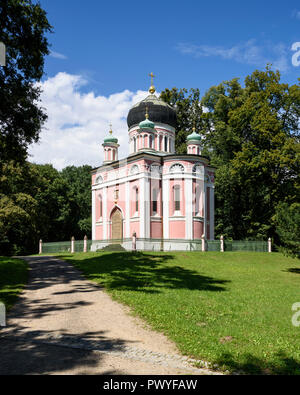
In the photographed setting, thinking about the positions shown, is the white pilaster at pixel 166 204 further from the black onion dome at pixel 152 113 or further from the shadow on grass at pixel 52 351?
the shadow on grass at pixel 52 351

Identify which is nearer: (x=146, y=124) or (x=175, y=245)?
(x=175, y=245)

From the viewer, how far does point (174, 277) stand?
51.2 ft

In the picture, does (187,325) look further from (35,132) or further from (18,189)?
→ (18,189)

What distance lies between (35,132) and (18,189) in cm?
2400

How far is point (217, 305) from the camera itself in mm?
10422

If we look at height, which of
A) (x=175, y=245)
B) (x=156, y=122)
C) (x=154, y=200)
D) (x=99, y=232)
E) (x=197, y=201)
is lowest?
(x=175, y=245)

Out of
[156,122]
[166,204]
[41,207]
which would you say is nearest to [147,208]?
[166,204]

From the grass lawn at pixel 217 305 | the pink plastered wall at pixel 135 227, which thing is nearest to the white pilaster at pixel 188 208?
the pink plastered wall at pixel 135 227

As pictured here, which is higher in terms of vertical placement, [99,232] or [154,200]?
[154,200]

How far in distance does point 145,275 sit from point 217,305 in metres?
5.65

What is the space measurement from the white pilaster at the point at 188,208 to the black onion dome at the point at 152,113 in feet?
27.3

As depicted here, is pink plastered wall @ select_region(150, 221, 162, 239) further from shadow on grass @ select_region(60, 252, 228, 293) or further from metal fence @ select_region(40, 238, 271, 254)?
shadow on grass @ select_region(60, 252, 228, 293)

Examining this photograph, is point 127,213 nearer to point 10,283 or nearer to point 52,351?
point 10,283

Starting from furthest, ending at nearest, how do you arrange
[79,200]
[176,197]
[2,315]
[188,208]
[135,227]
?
1. [79,200]
2. [176,197]
3. [135,227]
4. [188,208]
5. [2,315]
